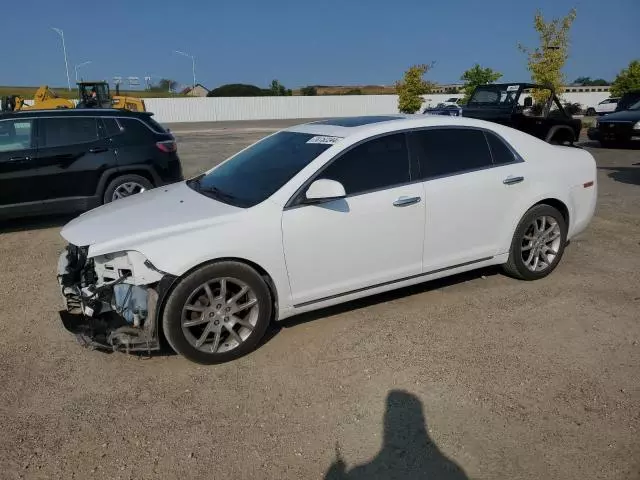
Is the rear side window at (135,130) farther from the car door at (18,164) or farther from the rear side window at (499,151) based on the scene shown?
the rear side window at (499,151)

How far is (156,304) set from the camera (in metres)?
3.38

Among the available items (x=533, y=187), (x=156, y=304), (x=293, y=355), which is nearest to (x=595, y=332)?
(x=533, y=187)

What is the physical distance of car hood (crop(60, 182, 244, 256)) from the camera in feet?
11.4

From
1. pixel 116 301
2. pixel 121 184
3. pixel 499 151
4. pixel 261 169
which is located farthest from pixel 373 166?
pixel 121 184

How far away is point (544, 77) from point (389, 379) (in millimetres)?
22309

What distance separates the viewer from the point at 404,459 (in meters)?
2.71

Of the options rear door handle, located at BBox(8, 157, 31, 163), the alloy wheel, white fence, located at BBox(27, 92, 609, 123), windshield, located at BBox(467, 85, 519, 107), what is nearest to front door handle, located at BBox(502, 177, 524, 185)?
the alloy wheel

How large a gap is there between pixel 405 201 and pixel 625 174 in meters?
9.04

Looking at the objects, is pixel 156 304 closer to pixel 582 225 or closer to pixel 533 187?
pixel 533 187

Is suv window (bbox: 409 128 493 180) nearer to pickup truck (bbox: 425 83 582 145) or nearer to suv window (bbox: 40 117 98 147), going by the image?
suv window (bbox: 40 117 98 147)

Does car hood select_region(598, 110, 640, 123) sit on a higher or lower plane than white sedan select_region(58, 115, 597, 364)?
higher

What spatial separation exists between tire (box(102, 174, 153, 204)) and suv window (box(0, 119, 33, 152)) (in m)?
1.12

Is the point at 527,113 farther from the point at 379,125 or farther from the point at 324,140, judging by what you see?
the point at 324,140

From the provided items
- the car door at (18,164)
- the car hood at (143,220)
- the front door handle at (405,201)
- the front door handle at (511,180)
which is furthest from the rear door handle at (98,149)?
the front door handle at (511,180)
